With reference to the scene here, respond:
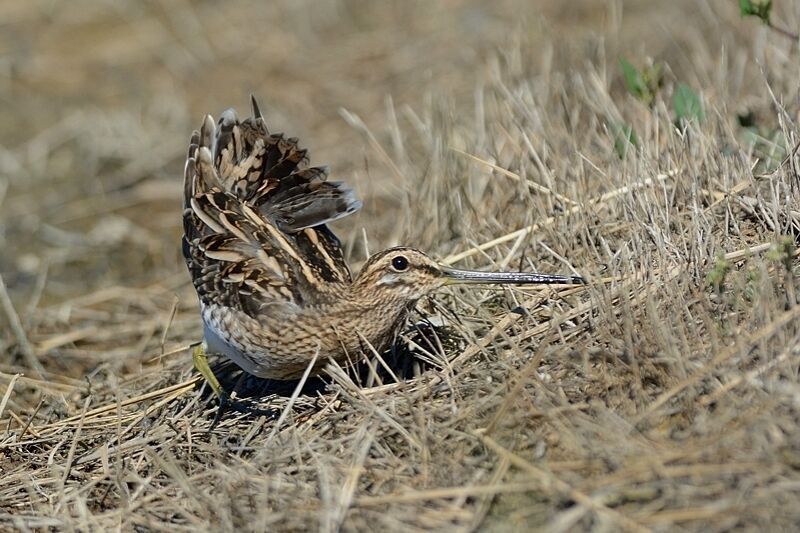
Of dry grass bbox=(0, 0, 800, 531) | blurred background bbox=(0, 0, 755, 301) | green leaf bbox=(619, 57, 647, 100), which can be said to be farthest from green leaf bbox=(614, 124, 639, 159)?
blurred background bbox=(0, 0, 755, 301)

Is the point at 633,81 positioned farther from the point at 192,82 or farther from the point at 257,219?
the point at 192,82

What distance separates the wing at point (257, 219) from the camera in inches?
197

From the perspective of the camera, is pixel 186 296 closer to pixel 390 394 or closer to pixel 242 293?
pixel 242 293

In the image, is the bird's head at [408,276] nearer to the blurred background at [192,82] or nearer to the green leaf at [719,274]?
the green leaf at [719,274]

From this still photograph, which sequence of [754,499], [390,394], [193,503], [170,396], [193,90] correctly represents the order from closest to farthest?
1. [754,499]
2. [193,503]
3. [390,394]
4. [170,396]
5. [193,90]

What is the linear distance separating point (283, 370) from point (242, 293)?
40 centimetres

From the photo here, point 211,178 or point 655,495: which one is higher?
point 211,178

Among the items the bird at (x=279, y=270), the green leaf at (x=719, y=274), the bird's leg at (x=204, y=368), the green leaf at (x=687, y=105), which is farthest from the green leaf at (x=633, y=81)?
the bird's leg at (x=204, y=368)

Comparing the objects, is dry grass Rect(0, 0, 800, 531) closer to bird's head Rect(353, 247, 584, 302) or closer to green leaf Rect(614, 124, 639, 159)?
green leaf Rect(614, 124, 639, 159)

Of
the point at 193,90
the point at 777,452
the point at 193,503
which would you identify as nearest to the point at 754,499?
the point at 777,452

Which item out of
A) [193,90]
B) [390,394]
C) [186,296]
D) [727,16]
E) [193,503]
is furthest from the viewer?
[193,90]

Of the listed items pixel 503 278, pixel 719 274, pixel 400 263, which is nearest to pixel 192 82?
pixel 400 263

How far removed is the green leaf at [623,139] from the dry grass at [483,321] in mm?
66

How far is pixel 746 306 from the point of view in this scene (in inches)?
168
